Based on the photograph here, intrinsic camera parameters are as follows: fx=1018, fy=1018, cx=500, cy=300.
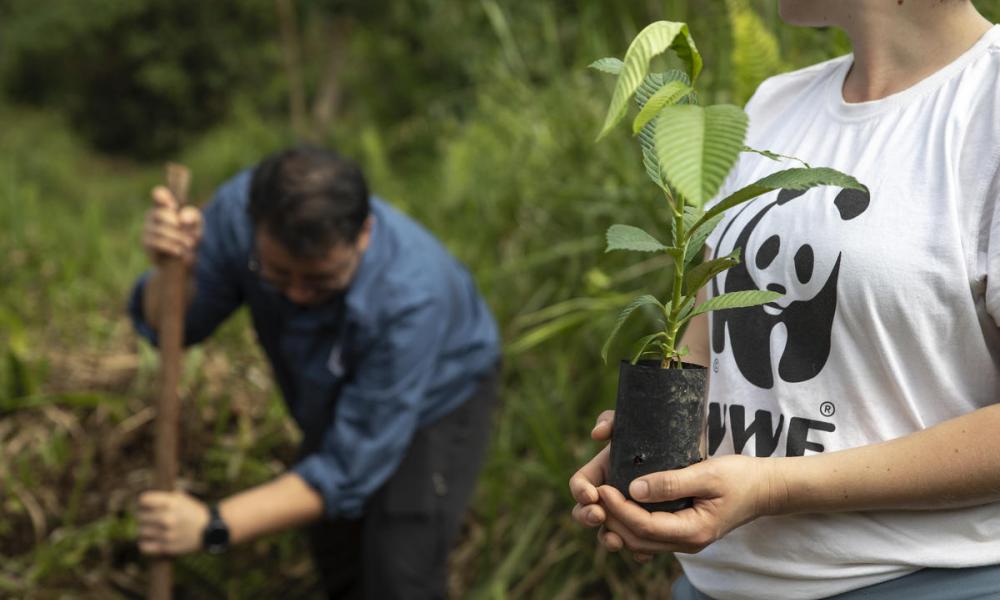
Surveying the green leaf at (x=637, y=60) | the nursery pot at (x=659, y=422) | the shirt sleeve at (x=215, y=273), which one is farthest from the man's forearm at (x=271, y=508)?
the green leaf at (x=637, y=60)

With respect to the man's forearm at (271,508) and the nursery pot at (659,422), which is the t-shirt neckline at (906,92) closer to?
the nursery pot at (659,422)

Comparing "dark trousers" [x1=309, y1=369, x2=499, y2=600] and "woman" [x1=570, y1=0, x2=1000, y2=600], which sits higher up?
"woman" [x1=570, y1=0, x2=1000, y2=600]

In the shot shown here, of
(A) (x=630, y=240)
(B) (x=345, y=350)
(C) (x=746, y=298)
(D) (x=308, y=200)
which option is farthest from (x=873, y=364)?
(B) (x=345, y=350)

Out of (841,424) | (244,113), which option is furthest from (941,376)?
(244,113)

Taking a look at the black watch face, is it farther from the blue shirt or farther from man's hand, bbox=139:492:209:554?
the blue shirt

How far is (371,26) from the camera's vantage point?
8273 mm

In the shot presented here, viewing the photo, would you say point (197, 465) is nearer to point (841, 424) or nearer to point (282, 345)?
point (282, 345)

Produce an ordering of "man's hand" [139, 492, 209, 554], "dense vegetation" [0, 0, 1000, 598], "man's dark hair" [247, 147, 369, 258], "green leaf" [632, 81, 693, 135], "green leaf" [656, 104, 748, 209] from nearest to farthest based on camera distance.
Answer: "green leaf" [656, 104, 748, 209], "green leaf" [632, 81, 693, 135], "man's dark hair" [247, 147, 369, 258], "man's hand" [139, 492, 209, 554], "dense vegetation" [0, 0, 1000, 598]

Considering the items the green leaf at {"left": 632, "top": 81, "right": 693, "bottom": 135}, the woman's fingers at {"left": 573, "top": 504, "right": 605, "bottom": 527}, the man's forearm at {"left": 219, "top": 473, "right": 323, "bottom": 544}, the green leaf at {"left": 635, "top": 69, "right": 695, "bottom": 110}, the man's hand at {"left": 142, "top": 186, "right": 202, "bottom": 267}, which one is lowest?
the man's forearm at {"left": 219, "top": 473, "right": 323, "bottom": 544}

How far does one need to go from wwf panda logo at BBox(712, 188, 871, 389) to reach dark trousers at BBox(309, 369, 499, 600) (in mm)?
1597

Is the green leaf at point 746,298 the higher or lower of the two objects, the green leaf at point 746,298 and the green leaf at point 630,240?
the lower

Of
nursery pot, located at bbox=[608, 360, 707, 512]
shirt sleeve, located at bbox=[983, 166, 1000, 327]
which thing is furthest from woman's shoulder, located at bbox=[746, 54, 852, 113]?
nursery pot, located at bbox=[608, 360, 707, 512]

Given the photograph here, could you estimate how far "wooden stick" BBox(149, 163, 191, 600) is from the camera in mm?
2570

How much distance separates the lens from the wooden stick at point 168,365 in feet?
8.43
